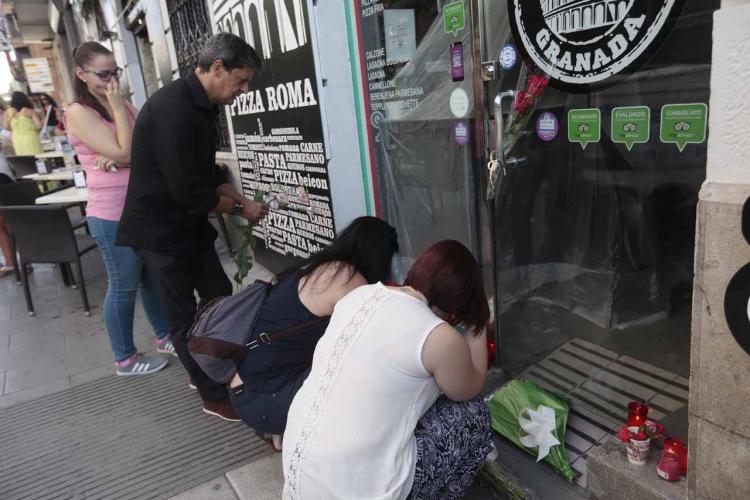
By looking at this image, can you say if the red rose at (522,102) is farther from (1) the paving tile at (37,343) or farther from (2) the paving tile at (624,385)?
(1) the paving tile at (37,343)

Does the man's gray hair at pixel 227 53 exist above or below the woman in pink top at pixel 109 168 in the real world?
above

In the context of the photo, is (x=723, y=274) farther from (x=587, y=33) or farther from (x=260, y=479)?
(x=260, y=479)

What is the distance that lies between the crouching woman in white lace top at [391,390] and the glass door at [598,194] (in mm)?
743

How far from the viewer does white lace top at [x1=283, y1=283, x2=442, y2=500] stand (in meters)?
1.48

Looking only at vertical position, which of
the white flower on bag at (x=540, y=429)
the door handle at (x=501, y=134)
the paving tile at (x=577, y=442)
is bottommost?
the paving tile at (x=577, y=442)

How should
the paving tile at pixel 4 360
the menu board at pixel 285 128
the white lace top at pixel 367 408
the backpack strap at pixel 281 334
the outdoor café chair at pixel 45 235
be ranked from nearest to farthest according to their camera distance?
the white lace top at pixel 367 408 < the backpack strap at pixel 281 334 < the menu board at pixel 285 128 < the paving tile at pixel 4 360 < the outdoor café chair at pixel 45 235

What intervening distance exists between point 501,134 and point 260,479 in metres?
1.79

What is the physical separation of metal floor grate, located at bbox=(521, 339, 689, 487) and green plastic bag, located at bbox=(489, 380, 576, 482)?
82 mm

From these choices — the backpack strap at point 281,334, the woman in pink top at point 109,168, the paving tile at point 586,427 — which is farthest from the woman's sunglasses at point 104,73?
the paving tile at point 586,427

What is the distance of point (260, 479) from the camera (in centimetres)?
230

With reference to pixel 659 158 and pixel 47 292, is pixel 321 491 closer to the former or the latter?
pixel 659 158

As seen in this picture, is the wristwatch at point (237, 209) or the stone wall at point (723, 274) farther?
the wristwatch at point (237, 209)

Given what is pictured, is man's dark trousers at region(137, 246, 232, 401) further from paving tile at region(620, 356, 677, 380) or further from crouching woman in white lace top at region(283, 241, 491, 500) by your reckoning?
paving tile at region(620, 356, 677, 380)

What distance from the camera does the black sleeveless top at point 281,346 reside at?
Answer: 2057 millimetres
